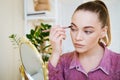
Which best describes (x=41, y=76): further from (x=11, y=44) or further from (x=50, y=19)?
(x=11, y=44)

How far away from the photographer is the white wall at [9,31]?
6.06 ft

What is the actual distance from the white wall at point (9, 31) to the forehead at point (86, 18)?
1174 millimetres

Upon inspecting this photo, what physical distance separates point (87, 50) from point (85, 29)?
9 cm

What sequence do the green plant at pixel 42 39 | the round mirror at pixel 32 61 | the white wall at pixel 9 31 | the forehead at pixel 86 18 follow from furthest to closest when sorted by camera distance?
the white wall at pixel 9 31 < the green plant at pixel 42 39 < the round mirror at pixel 32 61 < the forehead at pixel 86 18

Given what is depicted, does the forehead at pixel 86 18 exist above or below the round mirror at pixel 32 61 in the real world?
above

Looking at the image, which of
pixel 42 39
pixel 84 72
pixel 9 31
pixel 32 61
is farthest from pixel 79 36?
pixel 9 31

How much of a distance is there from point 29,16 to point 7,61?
45 centimetres

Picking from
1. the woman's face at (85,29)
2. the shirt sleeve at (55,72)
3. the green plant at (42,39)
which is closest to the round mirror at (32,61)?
the shirt sleeve at (55,72)

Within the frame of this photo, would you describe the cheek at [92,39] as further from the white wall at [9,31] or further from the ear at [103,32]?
the white wall at [9,31]

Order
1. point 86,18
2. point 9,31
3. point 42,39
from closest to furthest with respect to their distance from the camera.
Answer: point 86,18 < point 42,39 < point 9,31

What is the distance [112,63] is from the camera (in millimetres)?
818

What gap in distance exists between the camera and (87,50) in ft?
2.71

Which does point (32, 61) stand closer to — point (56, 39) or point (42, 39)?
point (56, 39)

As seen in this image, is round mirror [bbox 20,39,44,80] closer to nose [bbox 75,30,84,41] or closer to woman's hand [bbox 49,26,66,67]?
woman's hand [bbox 49,26,66,67]
